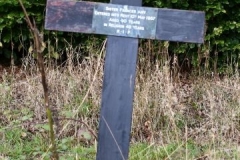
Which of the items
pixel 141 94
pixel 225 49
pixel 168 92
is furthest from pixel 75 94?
pixel 225 49

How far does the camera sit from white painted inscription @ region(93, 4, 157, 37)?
2.46 metres

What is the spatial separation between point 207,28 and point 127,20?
2.87 m

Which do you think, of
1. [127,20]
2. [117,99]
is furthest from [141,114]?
[127,20]

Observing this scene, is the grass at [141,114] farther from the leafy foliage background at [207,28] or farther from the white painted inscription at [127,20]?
the white painted inscription at [127,20]

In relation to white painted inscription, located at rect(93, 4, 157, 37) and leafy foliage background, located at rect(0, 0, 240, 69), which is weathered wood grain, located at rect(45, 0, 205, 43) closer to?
white painted inscription, located at rect(93, 4, 157, 37)

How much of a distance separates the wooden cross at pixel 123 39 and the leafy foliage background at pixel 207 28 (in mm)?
2424

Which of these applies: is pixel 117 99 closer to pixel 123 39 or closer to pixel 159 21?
pixel 123 39

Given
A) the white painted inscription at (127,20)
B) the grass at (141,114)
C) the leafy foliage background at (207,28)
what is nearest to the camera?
the white painted inscription at (127,20)

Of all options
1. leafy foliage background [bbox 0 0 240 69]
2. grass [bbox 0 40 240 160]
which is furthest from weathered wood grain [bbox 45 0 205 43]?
leafy foliage background [bbox 0 0 240 69]

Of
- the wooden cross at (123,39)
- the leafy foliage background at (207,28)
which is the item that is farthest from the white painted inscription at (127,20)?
the leafy foliage background at (207,28)

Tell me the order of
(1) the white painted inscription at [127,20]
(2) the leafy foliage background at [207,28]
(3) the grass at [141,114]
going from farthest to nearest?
1. (2) the leafy foliage background at [207,28]
2. (3) the grass at [141,114]
3. (1) the white painted inscription at [127,20]

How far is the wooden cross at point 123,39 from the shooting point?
96.9 inches

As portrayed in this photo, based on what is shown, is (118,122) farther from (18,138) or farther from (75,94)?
(75,94)

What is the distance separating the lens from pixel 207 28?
5.16 m
